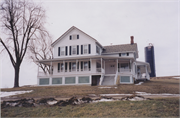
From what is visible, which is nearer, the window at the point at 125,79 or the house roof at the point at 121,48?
the window at the point at 125,79

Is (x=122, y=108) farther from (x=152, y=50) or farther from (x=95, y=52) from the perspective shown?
(x=152, y=50)

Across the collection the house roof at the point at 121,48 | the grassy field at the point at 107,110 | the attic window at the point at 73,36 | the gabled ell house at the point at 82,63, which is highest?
the attic window at the point at 73,36

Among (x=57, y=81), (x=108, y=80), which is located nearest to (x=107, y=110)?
(x=108, y=80)

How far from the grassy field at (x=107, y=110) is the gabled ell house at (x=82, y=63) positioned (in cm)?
1263

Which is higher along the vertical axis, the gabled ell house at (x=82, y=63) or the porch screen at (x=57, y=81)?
the gabled ell house at (x=82, y=63)

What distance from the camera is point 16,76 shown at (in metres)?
24.7

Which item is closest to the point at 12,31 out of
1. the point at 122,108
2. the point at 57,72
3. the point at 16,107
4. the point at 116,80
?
the point at 57,72

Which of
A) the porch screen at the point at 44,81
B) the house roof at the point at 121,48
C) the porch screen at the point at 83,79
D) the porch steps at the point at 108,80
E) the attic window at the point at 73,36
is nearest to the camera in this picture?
the porch steps at the point at 108,80

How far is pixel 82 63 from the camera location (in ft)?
82.6

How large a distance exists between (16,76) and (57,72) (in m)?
5.76

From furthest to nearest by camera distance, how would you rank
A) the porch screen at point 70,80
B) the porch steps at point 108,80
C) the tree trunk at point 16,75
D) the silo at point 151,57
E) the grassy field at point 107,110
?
the silo at point 151,57 < the tree trunk at point 16,75 < the porch screen at point 70,80 < the porch steps at point 108,80 < the grassy field at point 107,110

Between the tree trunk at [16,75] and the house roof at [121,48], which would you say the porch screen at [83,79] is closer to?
the house roof at [121,48]

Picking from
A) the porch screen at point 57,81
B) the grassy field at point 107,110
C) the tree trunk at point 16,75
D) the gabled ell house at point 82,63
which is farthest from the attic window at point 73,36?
the grassy field at point 107,110

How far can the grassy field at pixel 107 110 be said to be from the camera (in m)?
7.88
